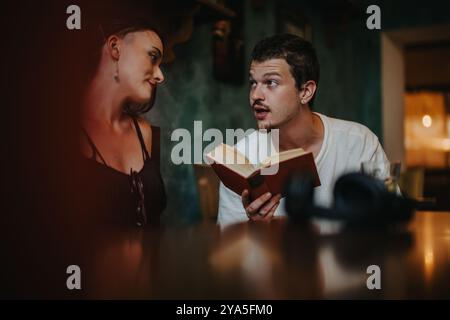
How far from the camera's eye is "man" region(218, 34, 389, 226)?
1491 mm

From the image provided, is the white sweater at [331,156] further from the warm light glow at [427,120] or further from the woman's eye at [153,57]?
the warm light glow at [427,120]

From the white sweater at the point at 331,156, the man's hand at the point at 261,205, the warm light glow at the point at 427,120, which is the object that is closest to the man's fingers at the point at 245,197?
the man's hand at the point at 261,205

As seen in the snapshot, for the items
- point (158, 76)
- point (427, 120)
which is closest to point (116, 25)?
point (158, 76)

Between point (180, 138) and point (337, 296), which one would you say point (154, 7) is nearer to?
point (180, 138)

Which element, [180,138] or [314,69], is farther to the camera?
[180,138]

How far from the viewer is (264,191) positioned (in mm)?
1168

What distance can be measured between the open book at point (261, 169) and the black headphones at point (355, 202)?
0.45 ft

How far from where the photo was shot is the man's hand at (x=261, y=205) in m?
1.17

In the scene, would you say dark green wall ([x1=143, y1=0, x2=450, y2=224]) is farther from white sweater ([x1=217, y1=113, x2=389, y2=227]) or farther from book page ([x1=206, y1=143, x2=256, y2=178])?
book page ([x1=206, y1=143, x2=256, y2=178])

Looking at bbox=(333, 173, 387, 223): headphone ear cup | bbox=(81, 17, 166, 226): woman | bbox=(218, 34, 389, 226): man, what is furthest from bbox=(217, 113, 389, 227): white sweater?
bbox=(333, 173, 387, 223): headphone ear cup

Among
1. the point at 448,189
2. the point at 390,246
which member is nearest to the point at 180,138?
the point at 390,246

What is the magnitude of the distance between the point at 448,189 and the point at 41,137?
14.7ft

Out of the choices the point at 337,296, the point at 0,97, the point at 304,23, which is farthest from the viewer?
the point at 304,23

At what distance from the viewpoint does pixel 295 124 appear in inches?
64.1
